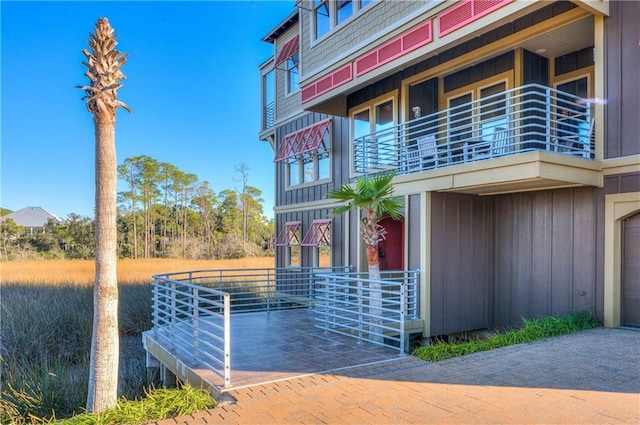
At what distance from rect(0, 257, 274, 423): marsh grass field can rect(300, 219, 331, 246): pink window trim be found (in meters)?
5.12

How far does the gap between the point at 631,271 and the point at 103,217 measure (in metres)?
8.05

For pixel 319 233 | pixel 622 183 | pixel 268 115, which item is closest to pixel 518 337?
pixel 622 183

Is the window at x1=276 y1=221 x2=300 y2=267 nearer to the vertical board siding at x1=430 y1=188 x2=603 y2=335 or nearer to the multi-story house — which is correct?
the multi-story house

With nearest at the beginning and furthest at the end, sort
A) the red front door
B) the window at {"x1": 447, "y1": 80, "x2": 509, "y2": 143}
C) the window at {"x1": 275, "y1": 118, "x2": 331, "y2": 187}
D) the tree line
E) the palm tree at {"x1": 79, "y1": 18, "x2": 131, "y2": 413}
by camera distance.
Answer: the palm tree at {"x1": 79, "y1": 18, "x2": 131, "y2": 413} → the window at {"x1": 447, "y1": 80, "x2": 509, "y2": 143} → the red front door → the window at {"x1": 275, "y1": 118, "x2": 331, "y2": 187} → the tree line

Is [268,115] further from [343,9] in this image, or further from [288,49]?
[343,9]

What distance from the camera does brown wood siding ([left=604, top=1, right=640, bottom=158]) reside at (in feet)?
23.2

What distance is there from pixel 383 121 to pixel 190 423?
9283 millimetres

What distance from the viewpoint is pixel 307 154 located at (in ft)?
47.5

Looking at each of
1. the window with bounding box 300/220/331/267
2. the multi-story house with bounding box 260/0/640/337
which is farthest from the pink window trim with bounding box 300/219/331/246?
the multi-story house with bounding box 260/0/640/337

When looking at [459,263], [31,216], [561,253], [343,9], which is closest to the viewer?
[561,253]

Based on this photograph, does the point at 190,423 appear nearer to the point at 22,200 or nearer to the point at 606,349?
the point at 606,349

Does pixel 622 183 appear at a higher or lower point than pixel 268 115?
lower

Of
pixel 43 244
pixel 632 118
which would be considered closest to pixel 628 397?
pixel 632 118

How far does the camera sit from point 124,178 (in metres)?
36.9
